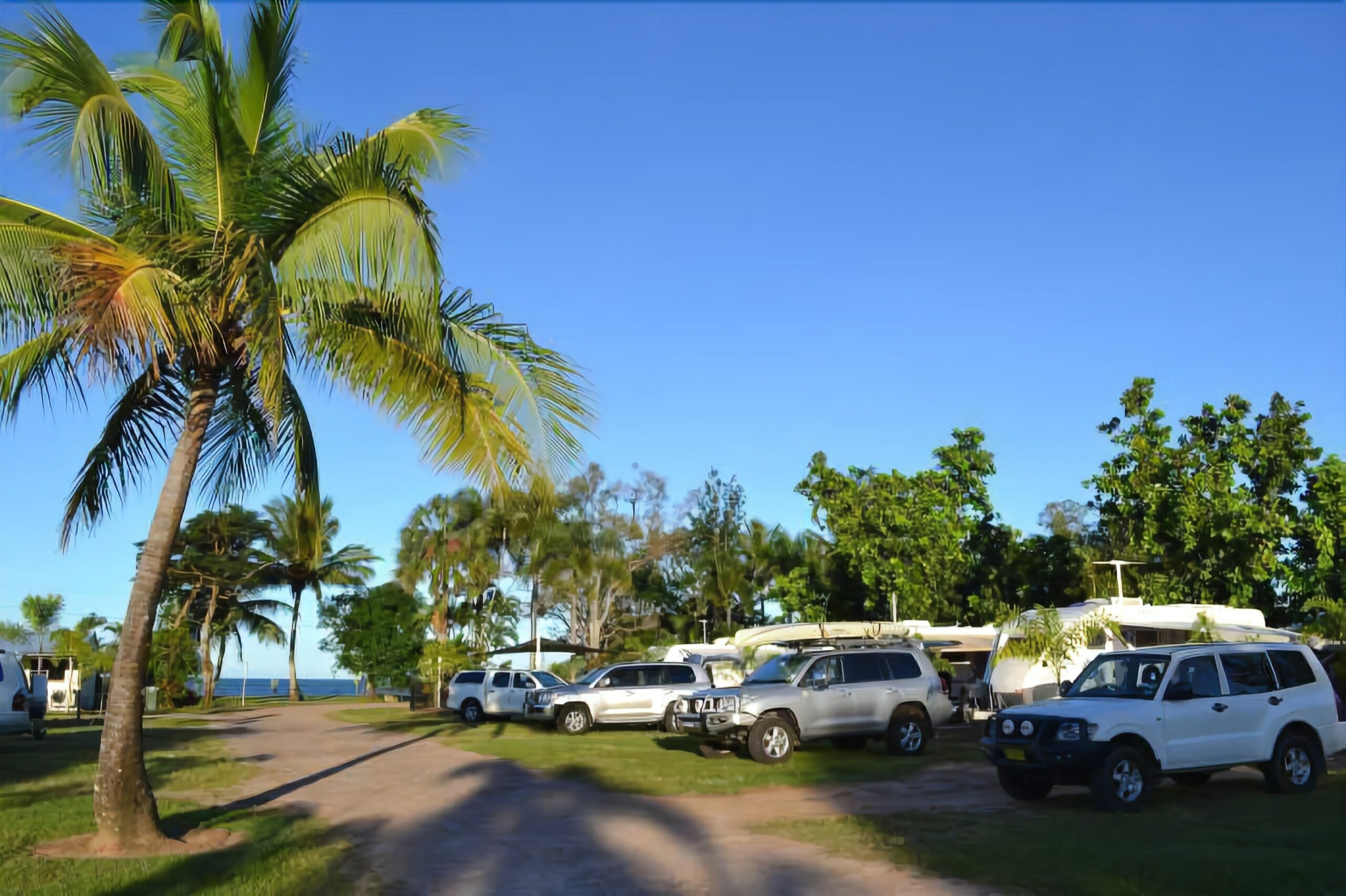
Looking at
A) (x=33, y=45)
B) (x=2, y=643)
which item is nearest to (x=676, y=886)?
(x=33, y=45)

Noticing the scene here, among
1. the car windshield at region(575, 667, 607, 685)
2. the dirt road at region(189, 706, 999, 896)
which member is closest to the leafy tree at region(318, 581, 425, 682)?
the car windshield at region(575, 667, 607, 685)

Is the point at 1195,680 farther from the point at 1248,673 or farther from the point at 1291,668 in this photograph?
the point at 1291,668

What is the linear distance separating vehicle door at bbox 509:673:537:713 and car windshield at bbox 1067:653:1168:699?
67.3ft

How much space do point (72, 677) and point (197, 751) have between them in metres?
25.6

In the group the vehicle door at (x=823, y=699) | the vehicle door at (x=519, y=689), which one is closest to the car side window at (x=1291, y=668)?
the vehicle door at (x=823, y=699)

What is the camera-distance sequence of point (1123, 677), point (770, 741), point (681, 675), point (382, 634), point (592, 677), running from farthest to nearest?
point (382, 634), point (592, 677), point (681, 675), point (770, 741), point (1123, 677)

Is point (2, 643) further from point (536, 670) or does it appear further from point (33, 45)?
point (33, 45)

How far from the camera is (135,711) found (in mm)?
10047

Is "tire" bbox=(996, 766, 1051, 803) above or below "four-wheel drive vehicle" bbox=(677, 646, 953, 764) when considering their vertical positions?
below

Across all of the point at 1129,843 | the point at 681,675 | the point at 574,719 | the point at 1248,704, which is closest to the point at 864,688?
the point at 1248,704

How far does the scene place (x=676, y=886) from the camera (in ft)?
28.3

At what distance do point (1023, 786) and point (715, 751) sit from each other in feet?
24.0

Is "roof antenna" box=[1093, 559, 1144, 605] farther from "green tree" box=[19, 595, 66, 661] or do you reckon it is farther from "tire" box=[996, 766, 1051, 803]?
"green tree" box=[19, 595, 66, 661]

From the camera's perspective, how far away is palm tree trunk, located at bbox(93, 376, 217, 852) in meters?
9.79
